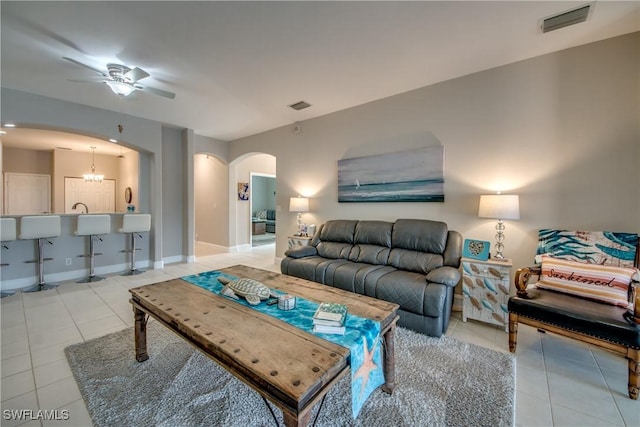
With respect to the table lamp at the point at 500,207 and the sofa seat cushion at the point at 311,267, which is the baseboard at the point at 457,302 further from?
the sofa seat cushion at the point at 311,267

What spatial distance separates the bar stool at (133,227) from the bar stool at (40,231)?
0.85 meters

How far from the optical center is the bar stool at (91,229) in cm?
412

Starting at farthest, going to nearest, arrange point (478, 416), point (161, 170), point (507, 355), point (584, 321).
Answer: point (161, 170) → point (507, 355) → point (584, 321) → point (478, 416)

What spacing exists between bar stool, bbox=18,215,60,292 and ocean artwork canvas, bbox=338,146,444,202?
4.37 metres

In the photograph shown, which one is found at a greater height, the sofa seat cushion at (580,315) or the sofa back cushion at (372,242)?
the sofa back cushion at (372,242)

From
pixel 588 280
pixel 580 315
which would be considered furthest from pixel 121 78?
pixel 588 280

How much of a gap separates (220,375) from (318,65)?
3.16 metres

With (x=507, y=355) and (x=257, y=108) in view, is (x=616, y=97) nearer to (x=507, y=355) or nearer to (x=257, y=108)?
(x=507, y=355)

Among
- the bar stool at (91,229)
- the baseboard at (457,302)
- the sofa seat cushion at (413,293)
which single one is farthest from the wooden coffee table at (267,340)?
the bar stool at (91,229)

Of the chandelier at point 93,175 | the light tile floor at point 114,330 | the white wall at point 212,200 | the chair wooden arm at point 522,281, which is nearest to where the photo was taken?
the light tile floor at point 114,330

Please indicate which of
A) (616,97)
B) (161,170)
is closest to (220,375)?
(616,97)

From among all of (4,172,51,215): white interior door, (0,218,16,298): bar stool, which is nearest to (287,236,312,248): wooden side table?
(0,218,16,298): bar stool

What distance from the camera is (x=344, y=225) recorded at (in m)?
3.97

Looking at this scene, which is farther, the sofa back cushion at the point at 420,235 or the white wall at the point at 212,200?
the white wall at the point at 212,200
